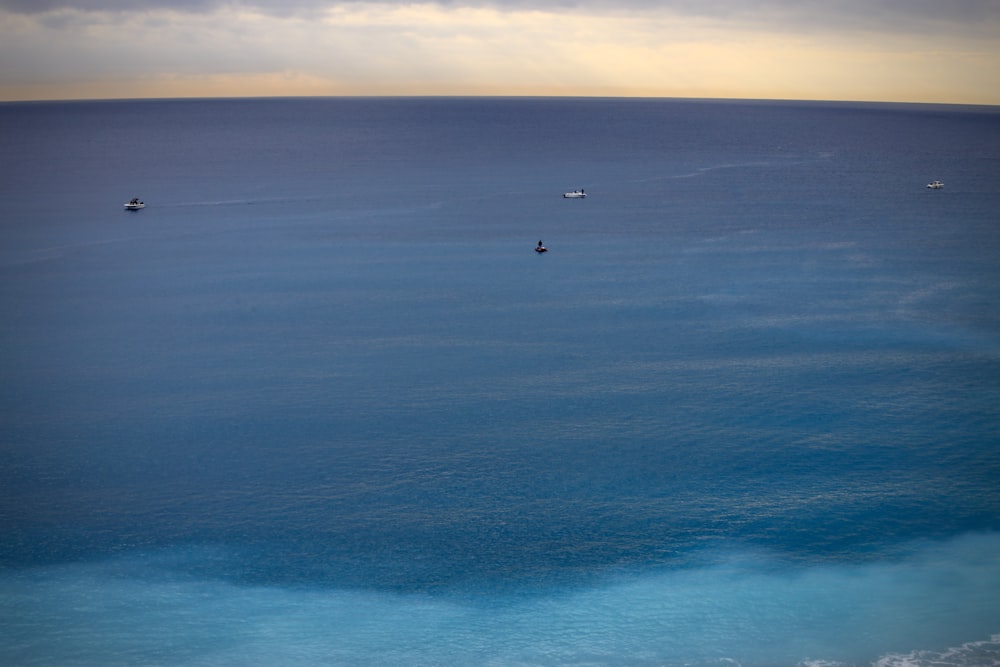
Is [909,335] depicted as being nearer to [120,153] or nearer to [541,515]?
[541,515]

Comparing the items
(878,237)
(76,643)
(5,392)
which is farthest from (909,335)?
(5,392)

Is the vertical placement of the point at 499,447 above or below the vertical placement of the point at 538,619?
above

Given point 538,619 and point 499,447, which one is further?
point 499,447

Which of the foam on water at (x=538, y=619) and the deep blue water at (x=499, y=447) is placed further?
the deep blue water at (x=499, y=447)

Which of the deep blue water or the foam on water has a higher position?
the deep blue water
